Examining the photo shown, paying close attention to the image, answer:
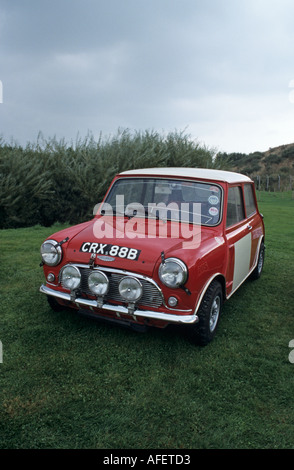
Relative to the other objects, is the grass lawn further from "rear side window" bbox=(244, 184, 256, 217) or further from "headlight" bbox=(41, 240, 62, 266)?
"rear side window" bbox=(244, 184, 256, 217)

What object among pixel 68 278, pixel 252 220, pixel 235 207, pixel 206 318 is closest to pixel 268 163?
pixel 252 220

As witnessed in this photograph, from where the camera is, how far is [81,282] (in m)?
3.51

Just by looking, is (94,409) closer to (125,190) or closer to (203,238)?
(203,238)

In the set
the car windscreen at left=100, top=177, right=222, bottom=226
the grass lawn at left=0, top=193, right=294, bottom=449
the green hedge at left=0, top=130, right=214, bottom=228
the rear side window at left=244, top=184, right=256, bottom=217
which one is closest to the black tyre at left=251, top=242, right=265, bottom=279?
the rear side window at left=244, top=184, right=256, bottom=217

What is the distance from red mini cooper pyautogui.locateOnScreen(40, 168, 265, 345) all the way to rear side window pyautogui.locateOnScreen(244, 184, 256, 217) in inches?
12.5

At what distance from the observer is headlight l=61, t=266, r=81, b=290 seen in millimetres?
3480

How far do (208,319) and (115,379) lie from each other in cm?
101

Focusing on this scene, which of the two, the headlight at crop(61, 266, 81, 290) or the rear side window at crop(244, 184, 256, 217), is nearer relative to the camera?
the headlight at crop(61, 266, 81, 290)

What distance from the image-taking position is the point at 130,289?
10.6 feet

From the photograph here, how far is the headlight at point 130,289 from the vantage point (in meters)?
3.20

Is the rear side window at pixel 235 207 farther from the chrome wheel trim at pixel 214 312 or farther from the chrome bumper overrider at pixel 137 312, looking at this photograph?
the chrome bumper overrider at pixel 137 312

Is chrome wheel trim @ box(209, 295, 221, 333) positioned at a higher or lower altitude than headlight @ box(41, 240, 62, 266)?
lower

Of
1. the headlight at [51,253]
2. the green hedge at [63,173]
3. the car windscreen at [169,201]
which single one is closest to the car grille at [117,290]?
the headlight at [51,253]
